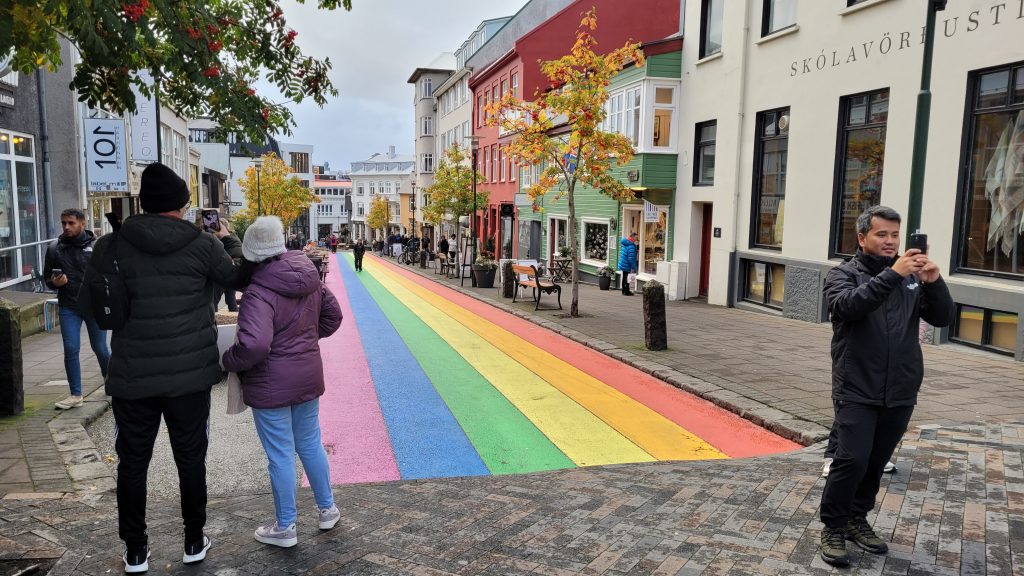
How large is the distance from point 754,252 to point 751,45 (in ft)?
14.5

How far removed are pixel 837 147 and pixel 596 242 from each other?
12.5 metres

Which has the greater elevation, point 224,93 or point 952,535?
point 224,93

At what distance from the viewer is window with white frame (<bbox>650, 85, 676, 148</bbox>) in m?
19.2

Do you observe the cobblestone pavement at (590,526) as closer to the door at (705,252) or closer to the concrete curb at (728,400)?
the concrete curb at (728,400)

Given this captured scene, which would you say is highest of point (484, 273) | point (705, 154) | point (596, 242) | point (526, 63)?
point (526, 63)

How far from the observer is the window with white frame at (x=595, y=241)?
80.1 feet

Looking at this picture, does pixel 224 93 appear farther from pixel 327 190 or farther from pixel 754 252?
pixel 327 190

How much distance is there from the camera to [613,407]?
25.0 ft

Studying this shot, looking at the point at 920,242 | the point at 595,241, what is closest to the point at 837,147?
the point at 920,242

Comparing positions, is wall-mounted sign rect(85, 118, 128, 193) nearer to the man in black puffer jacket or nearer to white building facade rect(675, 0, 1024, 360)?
white building facade rect(675, 0, 1024, 360)

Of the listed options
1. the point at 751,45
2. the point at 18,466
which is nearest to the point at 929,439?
the point at 18,466

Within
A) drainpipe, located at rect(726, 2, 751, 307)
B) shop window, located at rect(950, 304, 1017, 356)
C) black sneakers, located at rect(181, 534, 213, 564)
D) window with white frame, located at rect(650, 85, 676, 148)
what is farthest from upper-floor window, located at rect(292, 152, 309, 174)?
black sneakers, located at rect(181, 534, 213, 564)

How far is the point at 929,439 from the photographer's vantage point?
5621mm

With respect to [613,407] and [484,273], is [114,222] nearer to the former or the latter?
[613,407]
